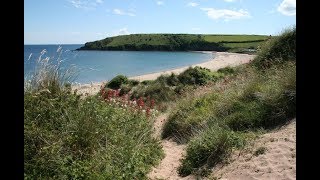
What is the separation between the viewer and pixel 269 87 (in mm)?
8625

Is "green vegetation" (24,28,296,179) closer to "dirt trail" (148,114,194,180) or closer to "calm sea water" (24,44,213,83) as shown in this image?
"dirt trail" (148,114,194,180)

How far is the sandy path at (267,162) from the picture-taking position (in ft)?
18.4

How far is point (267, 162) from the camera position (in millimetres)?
5961

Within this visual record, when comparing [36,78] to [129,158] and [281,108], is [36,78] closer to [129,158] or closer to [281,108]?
[129,158]

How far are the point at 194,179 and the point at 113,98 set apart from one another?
3.90 m

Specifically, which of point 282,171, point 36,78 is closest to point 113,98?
point 36,78

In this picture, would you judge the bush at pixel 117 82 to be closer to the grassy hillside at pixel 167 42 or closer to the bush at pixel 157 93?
the bush at pixel 157 93

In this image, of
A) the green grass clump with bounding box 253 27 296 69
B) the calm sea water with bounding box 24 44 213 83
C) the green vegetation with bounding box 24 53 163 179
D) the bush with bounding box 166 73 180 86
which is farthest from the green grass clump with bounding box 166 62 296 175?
the bush with bounding box 166 73 180 86

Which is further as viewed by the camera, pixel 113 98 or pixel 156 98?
pixel 156 98

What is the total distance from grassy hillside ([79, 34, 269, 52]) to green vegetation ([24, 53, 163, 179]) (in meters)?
111

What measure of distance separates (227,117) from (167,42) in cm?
13124

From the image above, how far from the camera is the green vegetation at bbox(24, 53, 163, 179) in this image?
543cm

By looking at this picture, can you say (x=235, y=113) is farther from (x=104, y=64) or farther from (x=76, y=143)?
(x=104, y=64)

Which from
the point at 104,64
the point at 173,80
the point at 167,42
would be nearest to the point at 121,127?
the point at 173,80
